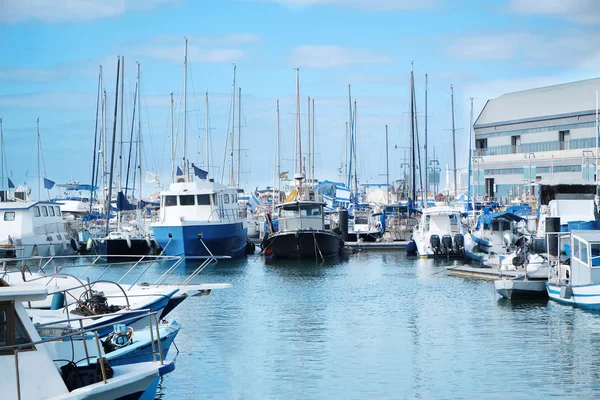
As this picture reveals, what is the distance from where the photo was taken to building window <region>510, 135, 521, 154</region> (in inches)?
2933

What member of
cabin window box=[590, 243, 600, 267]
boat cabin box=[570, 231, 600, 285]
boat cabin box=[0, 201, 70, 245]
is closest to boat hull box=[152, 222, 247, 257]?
boat cabin box=[0, 201, 70, 245]

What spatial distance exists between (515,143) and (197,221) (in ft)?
118

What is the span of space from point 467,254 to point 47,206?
1027 inches

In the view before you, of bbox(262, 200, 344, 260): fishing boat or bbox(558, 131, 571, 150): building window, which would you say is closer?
bbox(262, 200, 344, 260): fishing boat

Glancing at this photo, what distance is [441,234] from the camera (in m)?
51.5

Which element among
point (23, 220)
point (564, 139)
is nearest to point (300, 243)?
point (23, 220)

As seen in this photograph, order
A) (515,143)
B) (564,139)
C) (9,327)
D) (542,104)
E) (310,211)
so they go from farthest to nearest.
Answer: (515,143) < (542,104) < (564,139) < (310,211) < (9,327)

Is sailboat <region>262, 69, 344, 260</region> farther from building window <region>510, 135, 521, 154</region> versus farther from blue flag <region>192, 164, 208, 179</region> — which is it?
building window <region>510, 135, 521, 154</region>

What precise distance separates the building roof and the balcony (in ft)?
6.91

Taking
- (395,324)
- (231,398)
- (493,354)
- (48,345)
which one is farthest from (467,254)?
(48,345)

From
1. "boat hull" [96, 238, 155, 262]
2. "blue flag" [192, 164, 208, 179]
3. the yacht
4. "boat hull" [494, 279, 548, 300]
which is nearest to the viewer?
"boat hull" [494, 279, 548, 300]

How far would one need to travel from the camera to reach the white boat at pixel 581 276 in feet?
87.8

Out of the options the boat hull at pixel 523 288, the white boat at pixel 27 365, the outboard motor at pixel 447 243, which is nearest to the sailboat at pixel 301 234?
the outboard motor at pixel 447 243

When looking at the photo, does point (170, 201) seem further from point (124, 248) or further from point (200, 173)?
point (124, 248)
